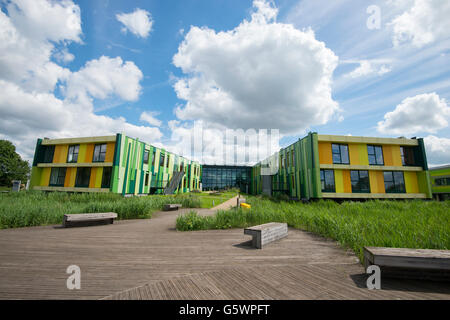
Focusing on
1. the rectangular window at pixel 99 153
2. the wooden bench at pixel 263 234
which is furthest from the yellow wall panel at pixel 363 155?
the rectangular window at pixel 99 153

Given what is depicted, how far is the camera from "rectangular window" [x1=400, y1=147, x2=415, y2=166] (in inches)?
790

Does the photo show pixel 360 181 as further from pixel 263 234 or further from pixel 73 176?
pixel 73 176

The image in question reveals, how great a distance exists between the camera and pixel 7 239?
17.6 feet

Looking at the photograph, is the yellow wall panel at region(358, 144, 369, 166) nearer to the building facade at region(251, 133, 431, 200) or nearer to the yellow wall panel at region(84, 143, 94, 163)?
the building facade at region(251, 133, 431, 200)

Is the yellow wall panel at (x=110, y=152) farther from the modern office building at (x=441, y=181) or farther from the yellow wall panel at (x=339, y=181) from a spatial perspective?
the modern office building at (x=441, y=181)

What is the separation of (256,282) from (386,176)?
23.5 m

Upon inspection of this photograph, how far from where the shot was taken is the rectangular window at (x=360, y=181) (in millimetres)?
18766

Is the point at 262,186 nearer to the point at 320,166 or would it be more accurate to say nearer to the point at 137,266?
the point at 320,166

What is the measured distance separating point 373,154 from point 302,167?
7.39 metres

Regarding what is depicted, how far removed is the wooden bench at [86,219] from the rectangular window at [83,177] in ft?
56.8

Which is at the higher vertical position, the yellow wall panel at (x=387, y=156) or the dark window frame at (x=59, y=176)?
the yellow wall panel at (x=387, y=156)

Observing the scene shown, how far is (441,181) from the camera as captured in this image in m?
29.3
